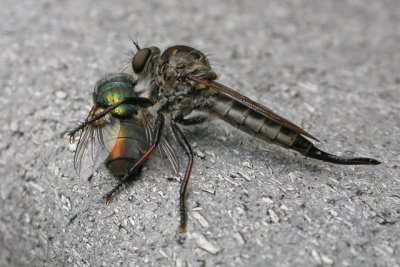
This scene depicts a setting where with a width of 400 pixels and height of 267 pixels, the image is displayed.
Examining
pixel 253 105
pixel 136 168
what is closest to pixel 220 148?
pixel 253 105

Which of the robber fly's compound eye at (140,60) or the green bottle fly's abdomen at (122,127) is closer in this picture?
the green bottle fly's abdomen at (122,127)

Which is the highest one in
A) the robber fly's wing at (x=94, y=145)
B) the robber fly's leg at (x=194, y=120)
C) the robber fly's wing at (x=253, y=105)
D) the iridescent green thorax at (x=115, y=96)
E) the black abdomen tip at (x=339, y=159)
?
the robber fly's wing at (x=253, y=105)

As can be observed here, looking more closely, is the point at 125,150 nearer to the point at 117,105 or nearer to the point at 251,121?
the point at 117,105

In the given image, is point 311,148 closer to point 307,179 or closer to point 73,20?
point 307,179

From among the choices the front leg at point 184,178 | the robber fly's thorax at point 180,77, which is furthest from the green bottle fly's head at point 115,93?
the front leg at point 184,178

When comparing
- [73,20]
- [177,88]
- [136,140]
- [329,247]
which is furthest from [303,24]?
[329,247]

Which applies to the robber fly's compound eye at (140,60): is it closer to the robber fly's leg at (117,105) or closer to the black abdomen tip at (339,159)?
the robber fly's leg at (117,105)

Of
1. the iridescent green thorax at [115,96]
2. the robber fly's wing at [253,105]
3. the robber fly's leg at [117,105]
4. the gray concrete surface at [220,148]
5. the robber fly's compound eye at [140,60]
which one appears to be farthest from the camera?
the robber fly's compound eye at [140,60]

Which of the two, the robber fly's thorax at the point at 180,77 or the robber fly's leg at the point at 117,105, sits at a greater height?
the robber fly's thorax at the point at 180,77
